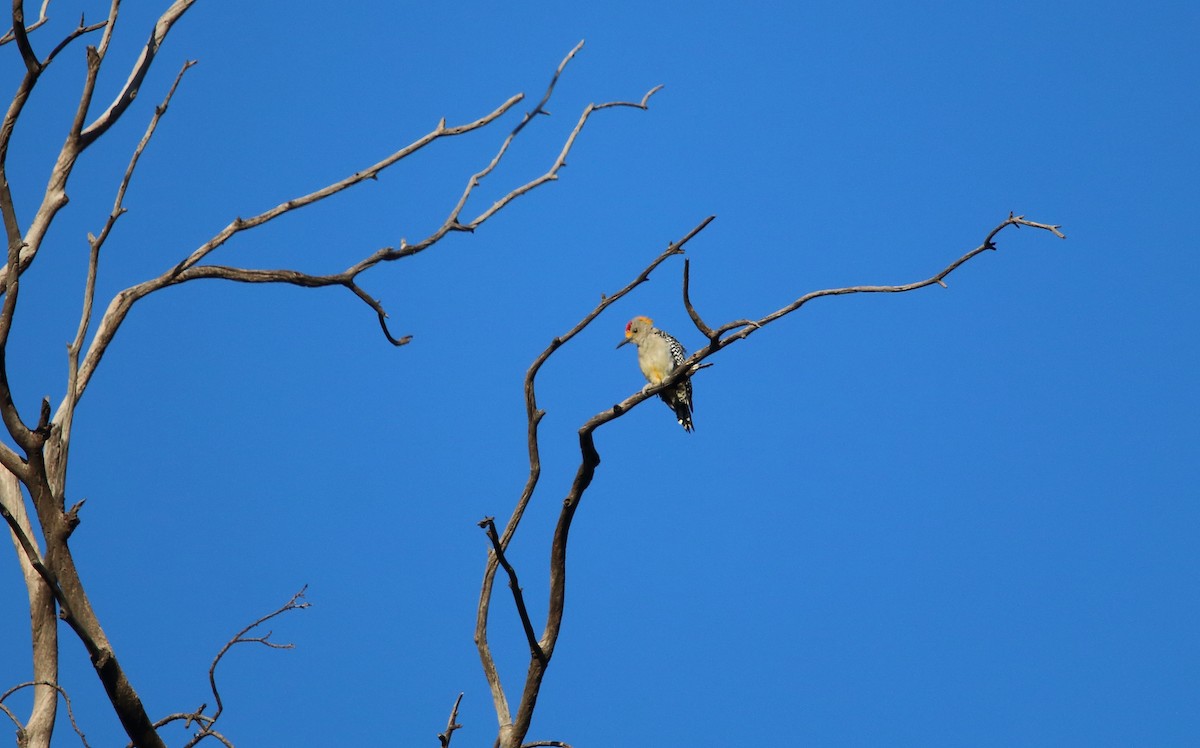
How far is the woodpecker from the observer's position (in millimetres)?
8875

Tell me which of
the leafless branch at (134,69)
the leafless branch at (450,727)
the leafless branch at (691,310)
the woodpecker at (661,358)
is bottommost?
the leafless branch at (450,727)

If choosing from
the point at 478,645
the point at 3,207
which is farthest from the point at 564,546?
the point at 3,207

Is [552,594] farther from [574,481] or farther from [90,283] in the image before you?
[90,283]

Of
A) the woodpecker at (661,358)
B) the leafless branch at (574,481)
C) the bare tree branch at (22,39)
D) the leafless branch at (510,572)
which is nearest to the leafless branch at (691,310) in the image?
the leafless branch at (574,481)

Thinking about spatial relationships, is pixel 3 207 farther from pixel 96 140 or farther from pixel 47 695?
pixel 47 695

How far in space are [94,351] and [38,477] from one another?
0.85 meters

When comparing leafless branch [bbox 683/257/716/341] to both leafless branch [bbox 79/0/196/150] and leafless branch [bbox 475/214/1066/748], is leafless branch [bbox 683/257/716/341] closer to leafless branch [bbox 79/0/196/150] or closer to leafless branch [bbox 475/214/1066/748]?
leafless branch [bbox 475/214/1066/748]

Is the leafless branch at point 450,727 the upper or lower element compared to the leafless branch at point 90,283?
lower

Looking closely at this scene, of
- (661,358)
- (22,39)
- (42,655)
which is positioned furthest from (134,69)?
(661,358)

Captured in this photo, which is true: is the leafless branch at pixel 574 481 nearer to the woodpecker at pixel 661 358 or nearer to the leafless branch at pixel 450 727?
the leafless branch at pixel 450 727

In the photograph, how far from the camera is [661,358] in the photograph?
9125 millimetres

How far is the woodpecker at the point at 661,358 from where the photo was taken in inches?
349

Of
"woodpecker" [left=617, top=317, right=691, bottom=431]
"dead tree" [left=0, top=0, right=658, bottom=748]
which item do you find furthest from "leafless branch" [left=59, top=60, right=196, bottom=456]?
"woodpecker" [left=617, top=317, right=691, bottom=431]

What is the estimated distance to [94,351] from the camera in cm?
423
